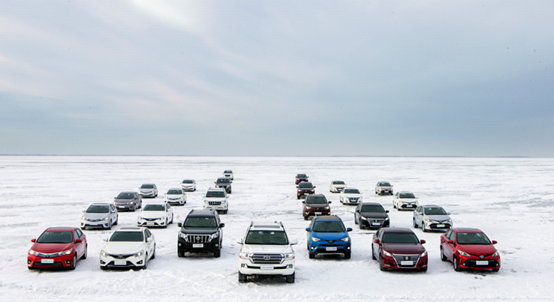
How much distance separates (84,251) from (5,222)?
12.7 m

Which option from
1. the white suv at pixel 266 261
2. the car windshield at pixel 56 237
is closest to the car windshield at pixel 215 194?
the car windshield at pixel 56 237

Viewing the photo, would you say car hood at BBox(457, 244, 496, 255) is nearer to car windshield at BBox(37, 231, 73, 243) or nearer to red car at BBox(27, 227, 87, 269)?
red car at BBox(27, 227, 87, 269)

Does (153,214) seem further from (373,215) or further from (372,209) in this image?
(372,209)

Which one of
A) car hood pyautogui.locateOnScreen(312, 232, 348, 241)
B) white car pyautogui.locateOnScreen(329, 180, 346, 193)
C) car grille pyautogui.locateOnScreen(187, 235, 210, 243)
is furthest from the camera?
white car pyautogui.locateOnScreen(329, 180, 346, 193)

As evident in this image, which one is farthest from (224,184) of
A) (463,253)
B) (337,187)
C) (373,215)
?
(463,253)

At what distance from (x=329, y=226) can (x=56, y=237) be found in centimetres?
997

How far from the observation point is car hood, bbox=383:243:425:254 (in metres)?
14.1

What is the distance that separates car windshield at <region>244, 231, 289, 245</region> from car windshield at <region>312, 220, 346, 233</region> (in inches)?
130

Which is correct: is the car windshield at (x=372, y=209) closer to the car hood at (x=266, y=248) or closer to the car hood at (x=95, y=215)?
the car hood at (x=266, y=248)

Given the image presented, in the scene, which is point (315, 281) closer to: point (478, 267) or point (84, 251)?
point (478, 267)

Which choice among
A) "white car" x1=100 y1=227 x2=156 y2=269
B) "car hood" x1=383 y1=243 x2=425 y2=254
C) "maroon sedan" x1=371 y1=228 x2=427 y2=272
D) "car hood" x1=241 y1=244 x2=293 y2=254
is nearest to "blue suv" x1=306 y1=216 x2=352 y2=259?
"maroon sedan" x1=371 y1=228 x2=427 y2=272

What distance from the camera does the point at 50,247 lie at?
1419 centimetres

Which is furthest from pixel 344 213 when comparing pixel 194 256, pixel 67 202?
pixel 67 202

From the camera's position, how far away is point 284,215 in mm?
28844
